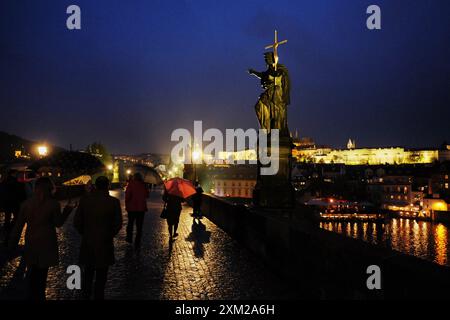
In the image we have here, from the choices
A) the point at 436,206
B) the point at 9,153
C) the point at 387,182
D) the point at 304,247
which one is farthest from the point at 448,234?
the point at 9,153

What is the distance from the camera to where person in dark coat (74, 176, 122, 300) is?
509 centimetres

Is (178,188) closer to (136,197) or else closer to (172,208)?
(172,208)

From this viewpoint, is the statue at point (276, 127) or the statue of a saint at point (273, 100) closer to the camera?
the statue at point (276, 127)

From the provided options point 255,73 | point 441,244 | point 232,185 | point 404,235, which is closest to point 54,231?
Result: point 255,73

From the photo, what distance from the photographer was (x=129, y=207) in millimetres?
10586

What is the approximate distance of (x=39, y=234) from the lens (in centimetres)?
502

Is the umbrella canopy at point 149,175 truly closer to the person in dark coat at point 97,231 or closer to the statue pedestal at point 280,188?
the statue pedestal at point 280,188

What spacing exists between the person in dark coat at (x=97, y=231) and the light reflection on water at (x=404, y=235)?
136ft

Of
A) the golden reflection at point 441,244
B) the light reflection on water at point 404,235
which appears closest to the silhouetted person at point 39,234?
the golden reflection at point 441,244

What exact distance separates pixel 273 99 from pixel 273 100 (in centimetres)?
3

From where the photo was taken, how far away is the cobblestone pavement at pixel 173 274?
6.17 m

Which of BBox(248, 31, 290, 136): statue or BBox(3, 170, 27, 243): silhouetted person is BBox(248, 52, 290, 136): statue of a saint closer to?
BBox(248, 31, 290, 136): statue
